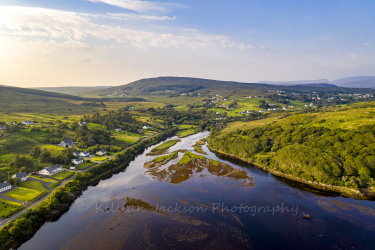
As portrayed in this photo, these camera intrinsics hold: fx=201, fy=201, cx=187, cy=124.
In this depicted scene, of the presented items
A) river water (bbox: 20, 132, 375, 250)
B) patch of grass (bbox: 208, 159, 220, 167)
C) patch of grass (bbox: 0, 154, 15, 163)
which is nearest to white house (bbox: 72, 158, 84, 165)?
river water (bbox: 20, 132, 375, 250)

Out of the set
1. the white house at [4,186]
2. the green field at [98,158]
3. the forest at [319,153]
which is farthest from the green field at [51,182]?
the forest at [319,153]

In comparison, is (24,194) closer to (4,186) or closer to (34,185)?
(34,185)

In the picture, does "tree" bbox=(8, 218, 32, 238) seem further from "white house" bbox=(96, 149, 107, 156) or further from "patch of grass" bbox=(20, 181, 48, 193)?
"white house" bbox=(96, 149, 107, 156)

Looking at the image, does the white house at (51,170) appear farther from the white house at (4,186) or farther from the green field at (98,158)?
the green field at (98,158)

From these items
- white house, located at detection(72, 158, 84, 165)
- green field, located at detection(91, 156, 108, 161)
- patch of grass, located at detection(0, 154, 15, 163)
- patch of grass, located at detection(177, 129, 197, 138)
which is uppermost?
patch of grass, located at detection(0, 154, 15, 163)

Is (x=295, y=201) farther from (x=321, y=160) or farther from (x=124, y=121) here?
(x=124, y=121)
